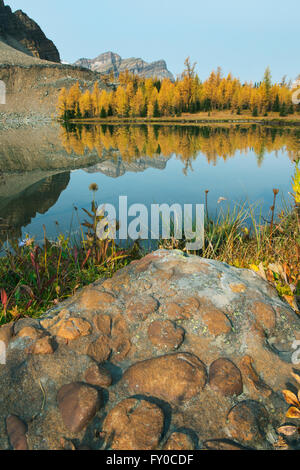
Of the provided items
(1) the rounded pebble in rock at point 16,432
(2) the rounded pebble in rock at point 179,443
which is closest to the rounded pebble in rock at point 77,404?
(1) the rounded pebble in rock at point 16,432

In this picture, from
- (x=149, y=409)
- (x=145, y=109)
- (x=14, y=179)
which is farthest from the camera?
(x=145, y=109)

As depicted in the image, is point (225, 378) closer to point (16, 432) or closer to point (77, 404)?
point (77, 404)

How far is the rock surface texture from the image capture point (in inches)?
53.1

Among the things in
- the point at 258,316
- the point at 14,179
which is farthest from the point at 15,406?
the point at 14,179

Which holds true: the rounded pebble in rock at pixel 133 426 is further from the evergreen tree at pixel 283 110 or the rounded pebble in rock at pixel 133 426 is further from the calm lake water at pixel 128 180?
the evergreen tree at pixel 283 110

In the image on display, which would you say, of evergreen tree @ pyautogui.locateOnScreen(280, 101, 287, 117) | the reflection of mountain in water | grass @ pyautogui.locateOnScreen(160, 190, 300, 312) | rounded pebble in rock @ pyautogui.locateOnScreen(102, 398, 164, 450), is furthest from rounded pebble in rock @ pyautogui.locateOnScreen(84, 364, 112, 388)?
evergreen tree @ pyautogui.locateOnScreen(280, 101, 287, 117)

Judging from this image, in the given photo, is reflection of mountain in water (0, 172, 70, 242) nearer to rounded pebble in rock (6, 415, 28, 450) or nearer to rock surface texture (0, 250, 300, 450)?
rock surface texture (0, 250, 300, 450)

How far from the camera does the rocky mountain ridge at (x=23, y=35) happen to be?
145750 millimetres

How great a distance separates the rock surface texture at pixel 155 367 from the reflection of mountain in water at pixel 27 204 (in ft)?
12.8

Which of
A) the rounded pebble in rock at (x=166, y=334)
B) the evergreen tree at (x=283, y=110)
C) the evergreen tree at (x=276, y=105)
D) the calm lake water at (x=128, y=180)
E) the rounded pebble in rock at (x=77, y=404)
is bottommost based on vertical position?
the rounded pebble in rock at (x=77, y=404)

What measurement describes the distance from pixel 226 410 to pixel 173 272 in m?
1.06

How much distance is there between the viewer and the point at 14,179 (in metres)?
11.2

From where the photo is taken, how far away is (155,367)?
1618 mm

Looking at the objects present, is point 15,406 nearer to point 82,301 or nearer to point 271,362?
point 82,301
